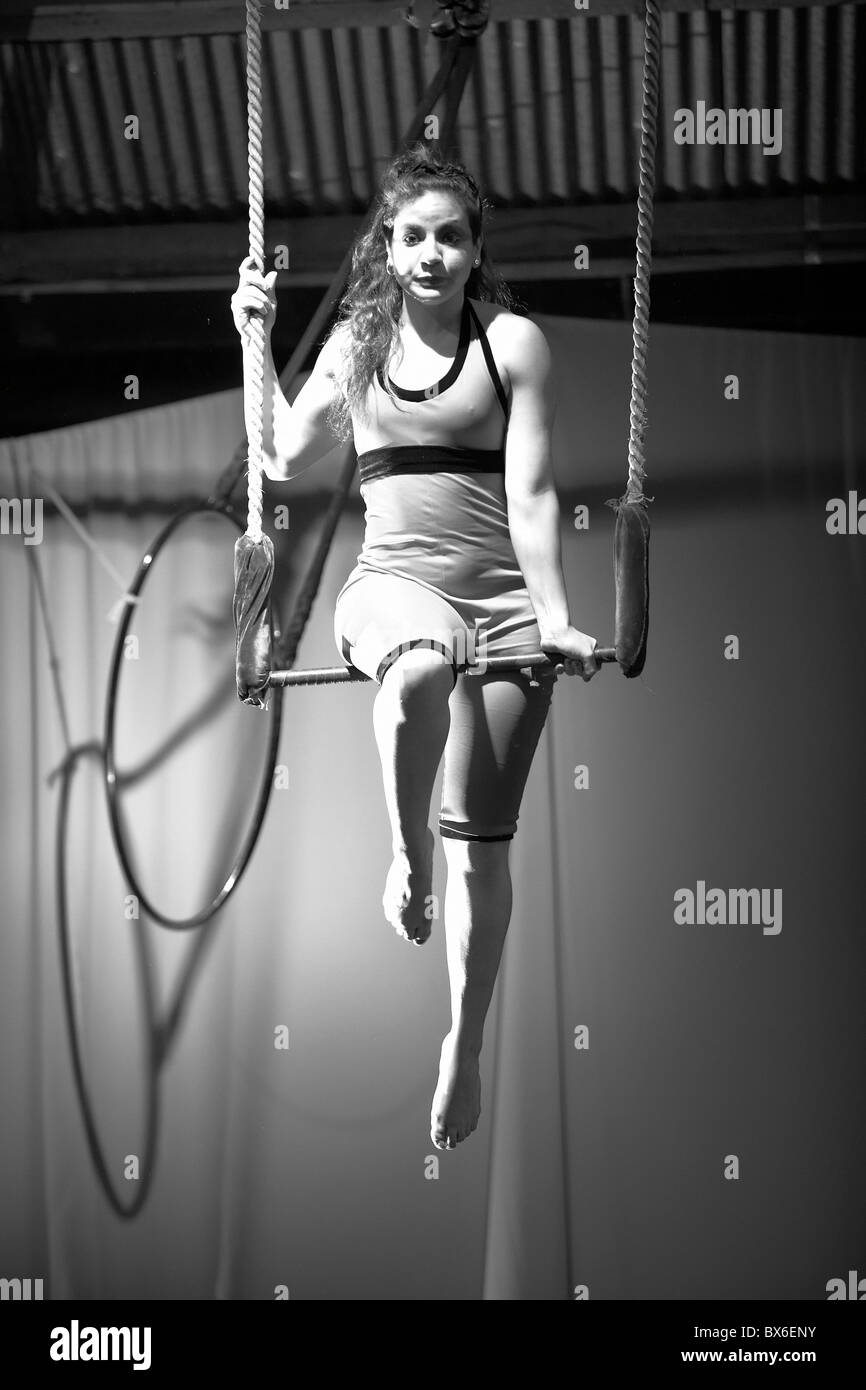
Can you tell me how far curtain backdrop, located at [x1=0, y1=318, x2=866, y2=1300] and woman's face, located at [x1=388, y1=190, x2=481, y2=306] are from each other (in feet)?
5.04

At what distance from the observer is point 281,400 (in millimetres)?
2424

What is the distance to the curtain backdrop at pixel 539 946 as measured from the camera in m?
3.71

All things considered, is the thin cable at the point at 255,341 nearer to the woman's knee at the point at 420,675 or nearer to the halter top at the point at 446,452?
the halter top at the point at 446,452

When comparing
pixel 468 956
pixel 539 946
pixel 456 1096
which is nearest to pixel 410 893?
pixel 468 956

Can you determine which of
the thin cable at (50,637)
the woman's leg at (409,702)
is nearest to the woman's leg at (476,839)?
the woman's leg at (409,702)

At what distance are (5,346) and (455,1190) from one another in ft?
7.43

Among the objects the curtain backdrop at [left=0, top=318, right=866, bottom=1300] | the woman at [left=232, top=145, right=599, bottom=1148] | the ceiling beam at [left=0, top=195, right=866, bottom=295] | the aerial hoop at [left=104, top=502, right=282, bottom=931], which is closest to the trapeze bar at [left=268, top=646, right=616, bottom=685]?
the woman at [left=232, top=145, right=599, bottom=1148]

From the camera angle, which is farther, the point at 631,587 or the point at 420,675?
the point at 631,587

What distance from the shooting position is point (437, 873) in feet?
12.5

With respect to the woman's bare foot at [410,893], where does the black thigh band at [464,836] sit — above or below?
above

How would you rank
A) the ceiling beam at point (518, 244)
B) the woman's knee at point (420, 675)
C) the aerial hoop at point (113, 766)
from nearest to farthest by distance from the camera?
1. the woman's knee at point (420, 675)
2. the aerial hoop at point (113, 766)
3. the ceiling beam at point (518, 244)

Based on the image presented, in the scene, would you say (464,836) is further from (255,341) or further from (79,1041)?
(79,1041)

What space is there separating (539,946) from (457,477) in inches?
67.8

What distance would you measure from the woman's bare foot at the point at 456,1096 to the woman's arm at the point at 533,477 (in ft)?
2.00
